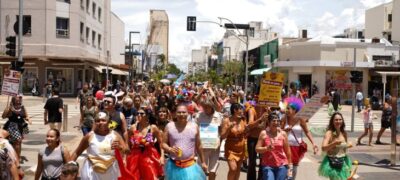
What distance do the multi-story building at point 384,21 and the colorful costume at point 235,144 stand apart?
52425 mm

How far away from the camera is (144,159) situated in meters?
8.14

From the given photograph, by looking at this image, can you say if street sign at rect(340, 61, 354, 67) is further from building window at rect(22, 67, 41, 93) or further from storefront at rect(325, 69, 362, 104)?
building window at rect(22, 67, 41, 93)

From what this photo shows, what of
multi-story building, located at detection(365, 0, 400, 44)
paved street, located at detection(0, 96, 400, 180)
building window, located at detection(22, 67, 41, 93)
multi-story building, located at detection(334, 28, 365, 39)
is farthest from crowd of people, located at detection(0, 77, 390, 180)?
multi-story building, located at detection(334, 28, 365, 39)

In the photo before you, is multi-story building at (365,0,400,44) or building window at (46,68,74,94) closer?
building window at (46,68,74,94)

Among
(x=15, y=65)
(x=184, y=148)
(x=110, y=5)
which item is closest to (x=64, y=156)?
(x=184, y=148)

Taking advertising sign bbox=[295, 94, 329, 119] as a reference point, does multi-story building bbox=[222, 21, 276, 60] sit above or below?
above

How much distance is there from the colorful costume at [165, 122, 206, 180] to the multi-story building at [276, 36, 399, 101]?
41.3m

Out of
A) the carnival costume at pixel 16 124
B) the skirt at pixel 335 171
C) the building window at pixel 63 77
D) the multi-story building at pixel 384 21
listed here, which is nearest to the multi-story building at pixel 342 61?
the multi-story building at pixel 384 21

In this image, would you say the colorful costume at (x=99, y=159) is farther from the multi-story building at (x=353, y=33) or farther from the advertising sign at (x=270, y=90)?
the multi-story building at (x=353, y=33)

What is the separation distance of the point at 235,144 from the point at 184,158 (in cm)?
192

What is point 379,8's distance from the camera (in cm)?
6775

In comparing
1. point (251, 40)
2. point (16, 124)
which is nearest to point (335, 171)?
point (16, 124)

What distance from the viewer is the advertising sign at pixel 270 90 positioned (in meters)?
9.72

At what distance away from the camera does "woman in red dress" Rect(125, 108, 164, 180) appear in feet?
26.6
